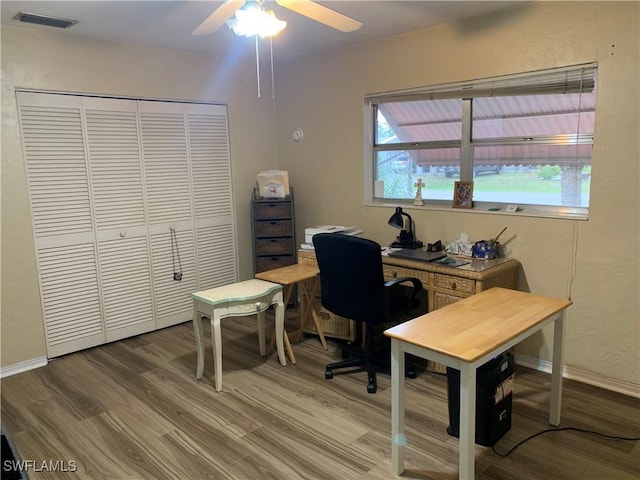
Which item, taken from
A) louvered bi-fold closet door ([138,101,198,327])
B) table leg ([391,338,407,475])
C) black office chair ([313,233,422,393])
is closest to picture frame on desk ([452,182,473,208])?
black office chair ([313,233,422,393])

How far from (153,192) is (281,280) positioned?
4.83 ft

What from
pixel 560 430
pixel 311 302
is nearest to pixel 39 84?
pixel 311 302

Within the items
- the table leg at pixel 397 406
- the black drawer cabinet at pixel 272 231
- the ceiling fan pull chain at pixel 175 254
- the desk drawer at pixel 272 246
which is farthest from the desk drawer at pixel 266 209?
the table leg at pixel 397 406

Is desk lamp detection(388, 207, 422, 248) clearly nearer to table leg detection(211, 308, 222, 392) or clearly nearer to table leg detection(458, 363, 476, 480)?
table leg detection(211, 308, 222, 392)

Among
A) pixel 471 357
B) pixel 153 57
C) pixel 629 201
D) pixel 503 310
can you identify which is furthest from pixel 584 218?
pixel 153 57

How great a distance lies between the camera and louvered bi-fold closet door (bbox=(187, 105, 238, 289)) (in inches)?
166

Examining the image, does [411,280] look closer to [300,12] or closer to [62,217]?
[300,12]

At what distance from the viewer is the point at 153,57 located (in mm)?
3830

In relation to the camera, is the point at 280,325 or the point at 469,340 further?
the point at 280,325

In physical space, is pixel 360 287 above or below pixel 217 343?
above

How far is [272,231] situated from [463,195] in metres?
1.74

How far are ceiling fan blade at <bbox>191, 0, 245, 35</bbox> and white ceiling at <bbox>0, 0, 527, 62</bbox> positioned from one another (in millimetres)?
A: 435

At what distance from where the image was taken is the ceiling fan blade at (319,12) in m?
2.18

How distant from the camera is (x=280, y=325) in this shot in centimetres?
326
